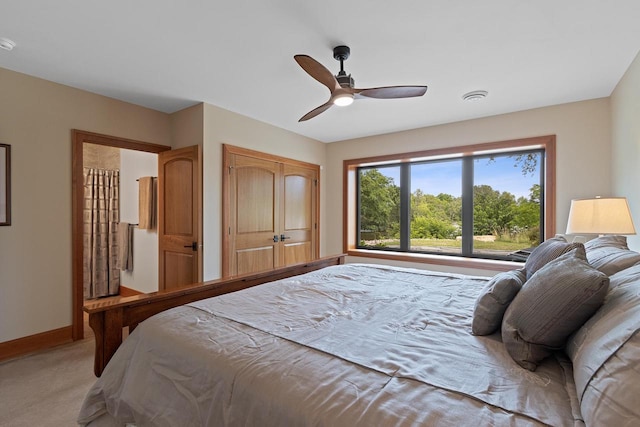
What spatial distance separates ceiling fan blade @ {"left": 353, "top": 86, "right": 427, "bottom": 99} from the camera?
2.24 metres

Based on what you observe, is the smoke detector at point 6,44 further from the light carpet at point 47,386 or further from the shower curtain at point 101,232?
the shower curtain at point 101,232

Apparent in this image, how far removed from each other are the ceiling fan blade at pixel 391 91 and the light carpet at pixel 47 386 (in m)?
2.82

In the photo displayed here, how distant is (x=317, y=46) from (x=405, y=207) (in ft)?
9.77

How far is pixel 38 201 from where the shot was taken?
281cm

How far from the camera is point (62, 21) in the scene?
78.1 inches

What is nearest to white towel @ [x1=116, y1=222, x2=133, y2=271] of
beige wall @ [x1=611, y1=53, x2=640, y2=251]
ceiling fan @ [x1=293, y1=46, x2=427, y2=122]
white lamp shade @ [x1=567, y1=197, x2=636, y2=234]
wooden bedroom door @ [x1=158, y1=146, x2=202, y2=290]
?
wooden bedroom door @ [x1=158, y1=146, x2=202, y2=290]

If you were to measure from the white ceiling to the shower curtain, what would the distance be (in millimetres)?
2087

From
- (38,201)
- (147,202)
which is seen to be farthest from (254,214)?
(38,201)

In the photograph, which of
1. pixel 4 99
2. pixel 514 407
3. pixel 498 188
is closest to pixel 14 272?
pixel 4 99

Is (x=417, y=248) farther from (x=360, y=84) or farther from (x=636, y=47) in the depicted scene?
(x=636, y=47)

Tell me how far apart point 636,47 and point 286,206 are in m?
3.73

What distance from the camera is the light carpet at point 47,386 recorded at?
1890 millimetres

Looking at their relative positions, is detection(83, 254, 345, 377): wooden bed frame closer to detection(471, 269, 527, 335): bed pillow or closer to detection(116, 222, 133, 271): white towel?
detection(471, 269, 527, 335): bed pillow

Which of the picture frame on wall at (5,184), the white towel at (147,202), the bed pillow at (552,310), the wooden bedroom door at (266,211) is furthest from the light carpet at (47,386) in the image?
the bed pillow at (552,310)
